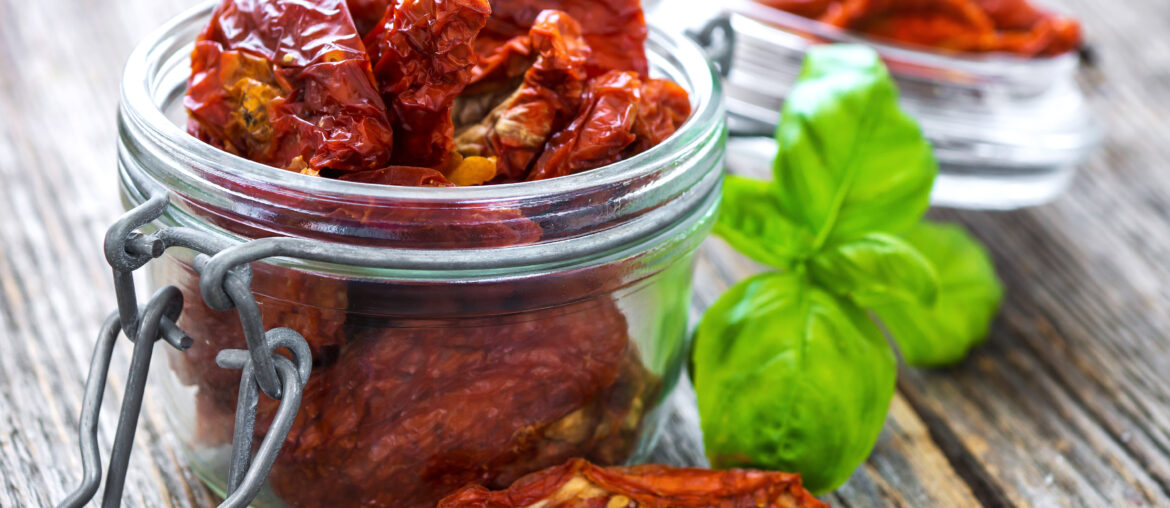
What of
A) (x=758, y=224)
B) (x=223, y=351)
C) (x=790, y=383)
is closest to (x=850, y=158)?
(x=758, y=224)

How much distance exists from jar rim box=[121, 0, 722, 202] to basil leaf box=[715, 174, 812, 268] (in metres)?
0.11

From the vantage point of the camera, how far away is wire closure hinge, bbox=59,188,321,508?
589 mm

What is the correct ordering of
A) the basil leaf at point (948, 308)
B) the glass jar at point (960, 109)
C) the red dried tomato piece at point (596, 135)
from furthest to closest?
the glass jar at point (960, 109) < the basil leaf at point (948, 308) < the red dried tomato piece at point (596, 135)

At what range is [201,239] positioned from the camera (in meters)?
0.61

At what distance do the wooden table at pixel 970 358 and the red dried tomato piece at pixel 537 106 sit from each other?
332 millimetres

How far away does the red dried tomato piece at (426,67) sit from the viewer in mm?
648

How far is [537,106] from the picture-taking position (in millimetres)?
701

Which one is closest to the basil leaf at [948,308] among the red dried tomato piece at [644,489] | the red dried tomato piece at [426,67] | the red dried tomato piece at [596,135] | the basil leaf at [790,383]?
the basil leaf at [790,383]

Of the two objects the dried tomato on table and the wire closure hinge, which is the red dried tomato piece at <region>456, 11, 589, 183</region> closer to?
the wire closure hinge

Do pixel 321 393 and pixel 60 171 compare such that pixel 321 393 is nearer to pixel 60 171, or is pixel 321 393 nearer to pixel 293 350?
pixel 293 350

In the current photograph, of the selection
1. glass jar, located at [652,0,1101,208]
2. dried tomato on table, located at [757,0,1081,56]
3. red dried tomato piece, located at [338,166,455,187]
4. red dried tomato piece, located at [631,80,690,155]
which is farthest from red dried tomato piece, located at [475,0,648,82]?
dried tomato on table, located at [757,0,1081,56]

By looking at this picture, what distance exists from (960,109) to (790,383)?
60 cm

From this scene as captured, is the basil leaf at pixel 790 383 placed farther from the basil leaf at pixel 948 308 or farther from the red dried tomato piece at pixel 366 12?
the red dried tomato piece at pixel 366 12

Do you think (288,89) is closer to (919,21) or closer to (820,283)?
(820,283)
